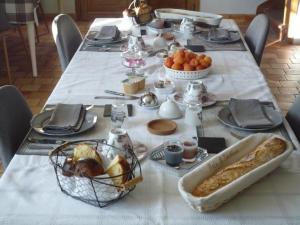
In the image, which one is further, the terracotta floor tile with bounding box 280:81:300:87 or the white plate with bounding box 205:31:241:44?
the terracotta floor tile with bounding box 280:81:300:87

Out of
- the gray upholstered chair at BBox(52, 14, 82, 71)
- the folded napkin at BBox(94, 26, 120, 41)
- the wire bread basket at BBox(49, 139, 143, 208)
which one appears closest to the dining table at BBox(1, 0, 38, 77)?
the gray upholstered chair at BBox(52, 14, 82, 71)

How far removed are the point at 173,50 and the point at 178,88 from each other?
16.4 inches

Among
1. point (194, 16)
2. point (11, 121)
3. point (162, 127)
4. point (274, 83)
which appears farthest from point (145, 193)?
Answer: point (274, 83)

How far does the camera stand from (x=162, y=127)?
1.49 meters

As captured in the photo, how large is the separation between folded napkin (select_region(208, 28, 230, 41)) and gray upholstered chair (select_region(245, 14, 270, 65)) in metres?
0.16

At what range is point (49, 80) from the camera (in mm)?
3666

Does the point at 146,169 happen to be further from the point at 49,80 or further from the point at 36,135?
the point at 49,80

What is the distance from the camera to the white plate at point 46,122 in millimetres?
1454

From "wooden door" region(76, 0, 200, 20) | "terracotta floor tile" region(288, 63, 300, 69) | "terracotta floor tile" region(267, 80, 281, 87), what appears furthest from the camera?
"wooden door" region(76, 0, 200, 20)

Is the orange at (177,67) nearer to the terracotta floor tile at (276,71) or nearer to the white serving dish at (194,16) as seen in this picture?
the white serving dish at (194,16)

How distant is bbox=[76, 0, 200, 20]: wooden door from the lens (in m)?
5.34

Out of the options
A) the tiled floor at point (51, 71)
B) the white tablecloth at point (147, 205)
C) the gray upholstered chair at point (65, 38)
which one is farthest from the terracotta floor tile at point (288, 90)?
the white tablecloth at point (147, 205)

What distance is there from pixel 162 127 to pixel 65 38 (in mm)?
1103

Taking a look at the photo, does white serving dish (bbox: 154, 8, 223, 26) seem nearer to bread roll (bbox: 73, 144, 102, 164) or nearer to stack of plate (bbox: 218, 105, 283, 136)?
stack of plate (bbox: 218, 105, 283, 136)
